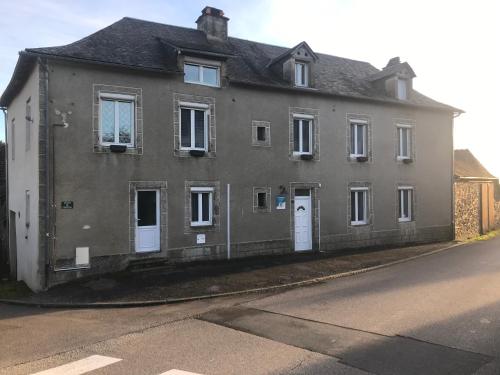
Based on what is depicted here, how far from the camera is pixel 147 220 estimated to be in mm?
13758

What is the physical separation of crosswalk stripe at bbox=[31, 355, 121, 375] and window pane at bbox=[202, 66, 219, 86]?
33.8 feet

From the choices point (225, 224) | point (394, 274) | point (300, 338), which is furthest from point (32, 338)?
point (394, 274)

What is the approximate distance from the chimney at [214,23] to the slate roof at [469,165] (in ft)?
59.2

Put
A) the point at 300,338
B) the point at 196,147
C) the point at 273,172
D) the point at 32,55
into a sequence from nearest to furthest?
1. the point at 300,338
2. the point at 32,55
3. the point at 196,147
4. the point at 273,172

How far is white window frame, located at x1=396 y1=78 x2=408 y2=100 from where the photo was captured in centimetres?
1970

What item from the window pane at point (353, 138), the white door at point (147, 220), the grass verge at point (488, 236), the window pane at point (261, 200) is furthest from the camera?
the grass verge at point (488, 236)

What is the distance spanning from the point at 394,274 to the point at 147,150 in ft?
26.3

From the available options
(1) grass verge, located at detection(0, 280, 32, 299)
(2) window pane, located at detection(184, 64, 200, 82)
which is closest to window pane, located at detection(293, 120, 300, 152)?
(2) window pane, located at detection(184, 64, 200, 82)

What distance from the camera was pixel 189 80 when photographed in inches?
571

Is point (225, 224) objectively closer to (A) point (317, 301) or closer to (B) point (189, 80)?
(B) point (189, 80)

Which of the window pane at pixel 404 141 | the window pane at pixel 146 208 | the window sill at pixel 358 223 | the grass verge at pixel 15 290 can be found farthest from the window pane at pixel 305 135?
the grass verge at pixel 15 290

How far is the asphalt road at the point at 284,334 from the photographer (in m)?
6.04

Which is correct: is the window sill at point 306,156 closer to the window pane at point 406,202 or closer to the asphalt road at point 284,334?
the window pane at point 406,202

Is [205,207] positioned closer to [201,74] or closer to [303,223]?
[303,223]
